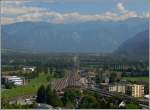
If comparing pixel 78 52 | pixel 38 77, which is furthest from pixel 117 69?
pixel 38 77

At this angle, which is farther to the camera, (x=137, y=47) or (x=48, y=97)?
(x=48, y=97)

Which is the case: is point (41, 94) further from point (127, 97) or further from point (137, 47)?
point (137, 47)

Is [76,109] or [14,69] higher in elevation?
[14,69]

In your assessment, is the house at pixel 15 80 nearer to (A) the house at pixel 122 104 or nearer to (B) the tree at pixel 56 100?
(B) the tree at pixel 56 100

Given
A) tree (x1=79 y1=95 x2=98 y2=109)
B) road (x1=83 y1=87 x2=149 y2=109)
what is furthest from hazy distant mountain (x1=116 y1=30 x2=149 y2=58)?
tree (x1=79 y1=95 x2=98 y2=109)

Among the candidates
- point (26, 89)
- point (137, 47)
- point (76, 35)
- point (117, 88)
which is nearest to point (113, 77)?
point (117, 88)

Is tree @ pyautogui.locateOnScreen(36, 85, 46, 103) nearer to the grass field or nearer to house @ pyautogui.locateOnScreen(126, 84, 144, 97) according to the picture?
the grass field

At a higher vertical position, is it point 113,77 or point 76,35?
point 76,35

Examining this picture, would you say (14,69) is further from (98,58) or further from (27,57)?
(98,58)
